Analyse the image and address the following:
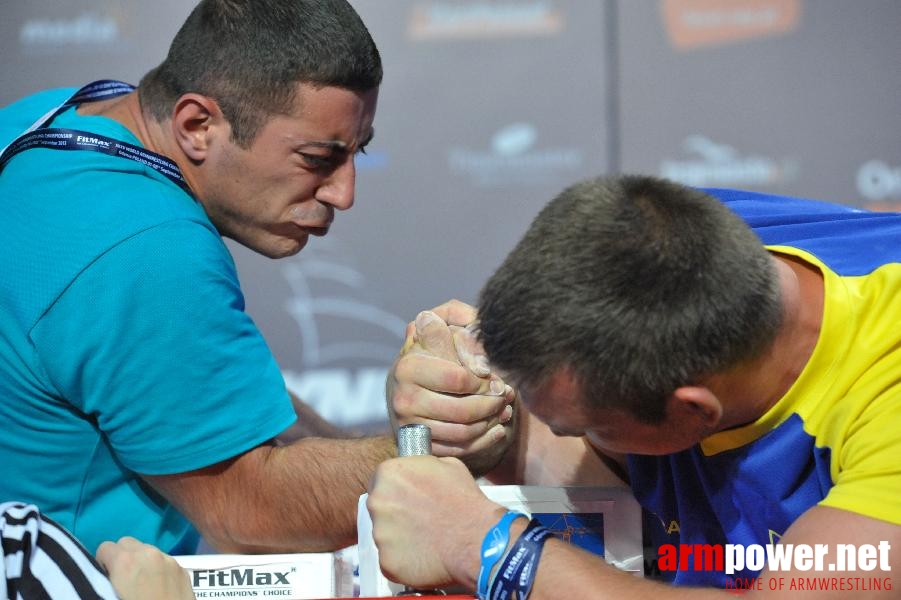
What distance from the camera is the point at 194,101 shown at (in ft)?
5.51

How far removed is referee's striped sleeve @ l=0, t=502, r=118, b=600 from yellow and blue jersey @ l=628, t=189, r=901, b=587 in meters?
0.65

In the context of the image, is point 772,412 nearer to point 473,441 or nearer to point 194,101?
point 473,441

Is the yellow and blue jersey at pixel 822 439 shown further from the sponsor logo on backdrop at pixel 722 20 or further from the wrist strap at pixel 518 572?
the sponsor logo on backdrop at pixel 722 20

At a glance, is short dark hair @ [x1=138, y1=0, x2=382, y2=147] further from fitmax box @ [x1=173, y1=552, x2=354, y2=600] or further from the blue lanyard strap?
fitmax box @ [x1=173, y1=552, x2=354, y2=600]

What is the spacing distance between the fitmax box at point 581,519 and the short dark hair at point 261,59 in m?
0.71

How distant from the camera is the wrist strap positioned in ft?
3.56

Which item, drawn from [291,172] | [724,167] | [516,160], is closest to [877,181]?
[724,167]

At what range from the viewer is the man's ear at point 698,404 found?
1.14 meters

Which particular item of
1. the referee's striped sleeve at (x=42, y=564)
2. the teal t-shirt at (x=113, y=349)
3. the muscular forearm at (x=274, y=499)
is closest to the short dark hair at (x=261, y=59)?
the teal t-shirt at (x=113, y=349)

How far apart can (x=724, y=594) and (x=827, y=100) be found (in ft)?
10.6

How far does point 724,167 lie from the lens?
154 inches

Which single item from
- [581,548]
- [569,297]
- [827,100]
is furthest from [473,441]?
[827,100]

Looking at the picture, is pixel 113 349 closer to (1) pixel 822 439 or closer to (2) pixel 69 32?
(1) pixel 822 439

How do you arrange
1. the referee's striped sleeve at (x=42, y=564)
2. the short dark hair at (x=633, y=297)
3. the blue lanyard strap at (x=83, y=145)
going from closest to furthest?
the referee's striped sleeve at (x=42, y=564) < the short dark hair at (x=633, y=297) < the blue lanyard strap at (x=83, y=145)
